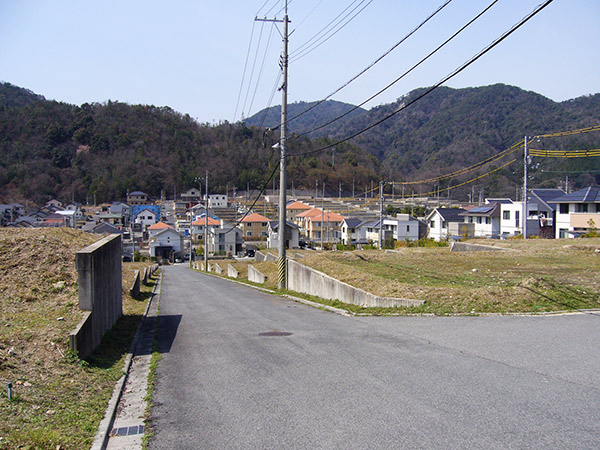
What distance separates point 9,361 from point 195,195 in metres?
108

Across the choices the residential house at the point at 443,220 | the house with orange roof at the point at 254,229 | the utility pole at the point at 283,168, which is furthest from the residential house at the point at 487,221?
the house with orange roof at the point at 254,229

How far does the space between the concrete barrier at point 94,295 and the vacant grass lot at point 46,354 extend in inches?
7.2

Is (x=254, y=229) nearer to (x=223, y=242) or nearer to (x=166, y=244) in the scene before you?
(x=223, y=242)

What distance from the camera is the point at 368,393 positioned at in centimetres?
572

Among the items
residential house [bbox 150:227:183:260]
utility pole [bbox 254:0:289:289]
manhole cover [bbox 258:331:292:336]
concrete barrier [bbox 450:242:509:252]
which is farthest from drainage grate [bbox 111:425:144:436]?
residential house [bbox 150:227:183:260]

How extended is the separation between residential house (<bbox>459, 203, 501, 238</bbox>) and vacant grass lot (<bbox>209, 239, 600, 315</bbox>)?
26.3 metres

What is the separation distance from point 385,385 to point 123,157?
121288 mm

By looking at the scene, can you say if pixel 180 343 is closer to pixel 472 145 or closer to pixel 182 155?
pixel 182 155

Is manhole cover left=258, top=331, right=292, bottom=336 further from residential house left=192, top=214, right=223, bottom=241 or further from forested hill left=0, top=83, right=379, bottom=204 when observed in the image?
forested hill left=0, top=83, right=379, bottom=204

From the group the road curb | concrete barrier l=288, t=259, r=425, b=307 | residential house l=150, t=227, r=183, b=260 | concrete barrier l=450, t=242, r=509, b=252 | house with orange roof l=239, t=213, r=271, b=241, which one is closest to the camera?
the road curb

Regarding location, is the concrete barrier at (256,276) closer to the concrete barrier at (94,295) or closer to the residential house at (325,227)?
the concrete barrier at (94,295)

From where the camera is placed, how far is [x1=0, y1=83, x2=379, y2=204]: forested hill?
103 meters

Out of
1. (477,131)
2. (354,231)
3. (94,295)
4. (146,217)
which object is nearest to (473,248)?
(94,295)

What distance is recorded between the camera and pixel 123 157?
118m
